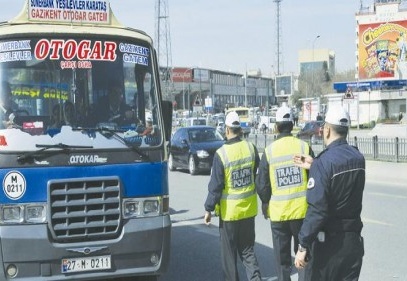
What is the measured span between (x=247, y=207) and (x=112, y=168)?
1540mm

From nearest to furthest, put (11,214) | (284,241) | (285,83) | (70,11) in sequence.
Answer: (11,214), (284,241), (70,11), (285,83)

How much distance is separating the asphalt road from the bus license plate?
1683 mm

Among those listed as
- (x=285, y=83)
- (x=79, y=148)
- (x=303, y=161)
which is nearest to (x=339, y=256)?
(x=303, y=161)

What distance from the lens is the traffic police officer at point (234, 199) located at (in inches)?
253

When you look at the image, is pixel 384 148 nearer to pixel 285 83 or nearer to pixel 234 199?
pixel 234 199

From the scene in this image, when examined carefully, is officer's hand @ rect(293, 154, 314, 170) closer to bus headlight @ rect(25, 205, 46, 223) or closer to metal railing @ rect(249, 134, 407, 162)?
bus headlight @ rect(25, 205, 46, 223)

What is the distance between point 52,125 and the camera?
6.16m

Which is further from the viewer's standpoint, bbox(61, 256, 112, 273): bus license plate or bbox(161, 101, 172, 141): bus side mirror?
bbox(161, 101, 172, 141): bus side mirror

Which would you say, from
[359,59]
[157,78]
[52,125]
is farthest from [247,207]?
[359,59]

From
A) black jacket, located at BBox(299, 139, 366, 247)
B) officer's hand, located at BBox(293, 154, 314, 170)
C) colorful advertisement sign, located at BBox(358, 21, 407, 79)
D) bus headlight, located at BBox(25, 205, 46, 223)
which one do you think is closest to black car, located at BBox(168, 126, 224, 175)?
bus headlight, located at BBox(25, 205, 46, 223)

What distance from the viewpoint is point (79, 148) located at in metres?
6.05

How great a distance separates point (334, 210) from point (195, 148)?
55.1ft

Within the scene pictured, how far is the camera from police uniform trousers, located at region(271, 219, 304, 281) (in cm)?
616

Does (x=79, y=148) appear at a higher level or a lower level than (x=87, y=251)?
higher
